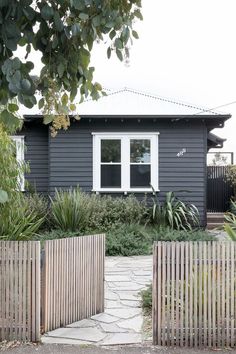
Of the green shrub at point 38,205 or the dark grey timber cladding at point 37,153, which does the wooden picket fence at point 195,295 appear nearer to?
the green shrub at point 38,205

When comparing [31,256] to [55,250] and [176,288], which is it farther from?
[176,288]

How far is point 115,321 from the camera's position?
17.7 ft

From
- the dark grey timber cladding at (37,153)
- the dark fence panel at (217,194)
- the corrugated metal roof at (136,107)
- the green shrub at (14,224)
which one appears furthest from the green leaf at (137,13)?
the dark fence panel at (217,194)

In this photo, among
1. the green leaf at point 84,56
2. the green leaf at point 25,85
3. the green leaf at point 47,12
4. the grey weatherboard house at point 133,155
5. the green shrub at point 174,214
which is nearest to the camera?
the green leaf at point 25,85

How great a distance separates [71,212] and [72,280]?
6.07 m

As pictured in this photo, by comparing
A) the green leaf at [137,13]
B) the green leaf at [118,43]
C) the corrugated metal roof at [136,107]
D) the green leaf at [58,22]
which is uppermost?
the corrugated metal roof at [136,107]

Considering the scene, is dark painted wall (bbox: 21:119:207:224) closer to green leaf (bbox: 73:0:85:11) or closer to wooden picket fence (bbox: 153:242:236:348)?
wooden picket fence (bbox: 153:242:236:348)

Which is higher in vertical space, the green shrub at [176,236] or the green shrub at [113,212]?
the green shrub at [113,212]

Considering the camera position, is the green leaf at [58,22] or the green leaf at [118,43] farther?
the green leaf at [118,43]

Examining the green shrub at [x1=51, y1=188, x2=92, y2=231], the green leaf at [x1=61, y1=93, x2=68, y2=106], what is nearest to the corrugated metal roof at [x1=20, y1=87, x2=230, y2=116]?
the green shrub at [x1=51, y1=188, x2=92, y2=231]

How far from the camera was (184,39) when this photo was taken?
44.1 feet

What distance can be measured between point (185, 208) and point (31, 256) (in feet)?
Result: 28.9

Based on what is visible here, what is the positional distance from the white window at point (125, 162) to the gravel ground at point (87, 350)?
358 inches

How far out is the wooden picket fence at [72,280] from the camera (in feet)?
16.0
